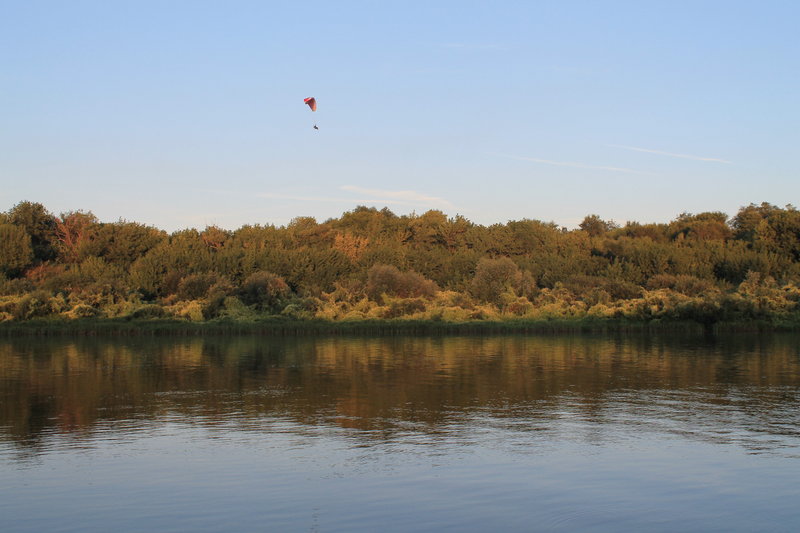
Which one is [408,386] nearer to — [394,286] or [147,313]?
[147,313]

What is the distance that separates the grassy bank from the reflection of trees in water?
12447mm

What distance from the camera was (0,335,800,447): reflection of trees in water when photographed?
54.2 ft

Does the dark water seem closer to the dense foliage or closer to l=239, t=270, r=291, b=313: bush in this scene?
the dense foliage

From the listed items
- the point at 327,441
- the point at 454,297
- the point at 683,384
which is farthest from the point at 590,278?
the point at 327,441

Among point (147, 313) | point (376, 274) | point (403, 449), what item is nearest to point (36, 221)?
point (147, 313)

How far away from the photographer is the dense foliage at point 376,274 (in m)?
54.5

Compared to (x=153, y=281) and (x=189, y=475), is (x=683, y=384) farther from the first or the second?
(x=153, y=281)

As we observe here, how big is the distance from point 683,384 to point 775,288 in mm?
37336

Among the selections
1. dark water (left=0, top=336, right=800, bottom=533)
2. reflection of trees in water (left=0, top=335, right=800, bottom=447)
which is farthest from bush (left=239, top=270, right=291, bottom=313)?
dark water (left=0, top=336, right=800, bottom=533)

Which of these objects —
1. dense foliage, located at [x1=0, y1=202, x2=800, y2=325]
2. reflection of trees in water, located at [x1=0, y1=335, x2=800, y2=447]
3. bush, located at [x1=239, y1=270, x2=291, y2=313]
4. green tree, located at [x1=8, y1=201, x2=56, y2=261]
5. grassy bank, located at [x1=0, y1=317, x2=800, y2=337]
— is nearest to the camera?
reflection of trees in water, located at [x1=0, y1=335, x2=800, y2=447]

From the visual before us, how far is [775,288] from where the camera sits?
55219 mm

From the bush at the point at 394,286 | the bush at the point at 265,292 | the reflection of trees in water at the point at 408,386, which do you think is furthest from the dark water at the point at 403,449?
the bush at the point at 394,286

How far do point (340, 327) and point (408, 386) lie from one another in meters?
30.0

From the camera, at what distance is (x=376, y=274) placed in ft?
200
